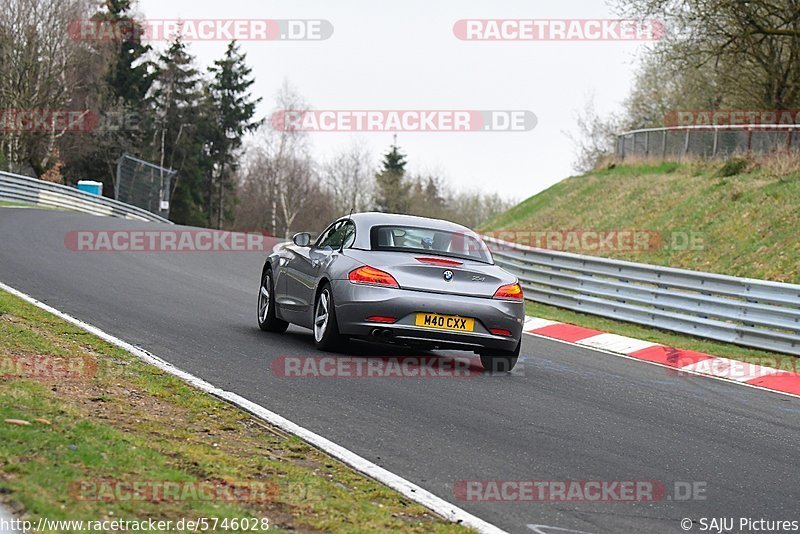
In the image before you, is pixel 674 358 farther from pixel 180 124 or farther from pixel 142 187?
pixel 180 124

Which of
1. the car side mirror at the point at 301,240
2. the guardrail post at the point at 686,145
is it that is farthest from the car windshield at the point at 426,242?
the guardrail post at the point at 686,145

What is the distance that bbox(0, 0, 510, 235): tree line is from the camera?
2196 inches

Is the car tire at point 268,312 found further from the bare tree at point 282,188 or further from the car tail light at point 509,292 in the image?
the bare tree at point 282,188

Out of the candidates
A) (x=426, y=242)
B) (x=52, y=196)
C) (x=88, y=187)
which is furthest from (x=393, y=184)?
(x=426, y=242)

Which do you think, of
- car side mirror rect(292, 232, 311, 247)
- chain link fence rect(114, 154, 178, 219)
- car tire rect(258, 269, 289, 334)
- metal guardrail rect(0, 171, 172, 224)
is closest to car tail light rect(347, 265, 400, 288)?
car side mirror rect(292, 232, 311, 247)

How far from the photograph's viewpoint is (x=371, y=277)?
9.84 m

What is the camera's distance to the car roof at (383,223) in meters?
10.5

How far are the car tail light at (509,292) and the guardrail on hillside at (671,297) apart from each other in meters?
5.53

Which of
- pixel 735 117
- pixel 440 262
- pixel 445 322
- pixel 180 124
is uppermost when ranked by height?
pixel 180 124

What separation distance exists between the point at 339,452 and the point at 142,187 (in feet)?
156

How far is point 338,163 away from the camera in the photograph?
100312 mm

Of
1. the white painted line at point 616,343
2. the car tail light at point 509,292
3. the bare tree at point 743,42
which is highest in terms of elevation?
the bare tree at point 743,42

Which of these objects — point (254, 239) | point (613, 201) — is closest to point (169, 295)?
point (254, 239)

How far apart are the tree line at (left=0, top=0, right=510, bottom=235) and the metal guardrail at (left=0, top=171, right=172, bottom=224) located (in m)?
10.0
